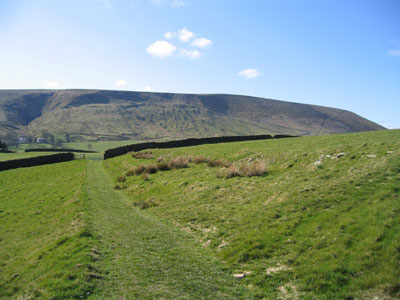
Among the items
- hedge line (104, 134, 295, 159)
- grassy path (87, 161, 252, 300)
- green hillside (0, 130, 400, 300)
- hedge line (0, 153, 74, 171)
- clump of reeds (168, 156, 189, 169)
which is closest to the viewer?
grassy path (87, 161, 252, 300)

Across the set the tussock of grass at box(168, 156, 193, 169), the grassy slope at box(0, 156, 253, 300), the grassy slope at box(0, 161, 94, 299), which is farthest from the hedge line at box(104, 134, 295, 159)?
the grassy slope at box(0, 156, 253, 300)

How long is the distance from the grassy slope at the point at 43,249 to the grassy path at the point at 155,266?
2.48 ft

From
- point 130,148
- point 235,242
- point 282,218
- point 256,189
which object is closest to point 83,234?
point 235,242

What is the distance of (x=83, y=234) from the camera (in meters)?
11.8

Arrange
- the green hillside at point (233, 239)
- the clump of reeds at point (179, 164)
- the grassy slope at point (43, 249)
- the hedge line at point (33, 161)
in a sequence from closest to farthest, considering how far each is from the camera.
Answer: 1. the green hillside at point (233, 239)
2. the grassy slope at point (43, 249)
3. the clump of reeds at point (179, 164)
4. the hedge line at point (33, 161)

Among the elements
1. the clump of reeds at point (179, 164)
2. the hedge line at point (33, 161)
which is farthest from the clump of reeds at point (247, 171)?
the hedge line at point (33, 161)

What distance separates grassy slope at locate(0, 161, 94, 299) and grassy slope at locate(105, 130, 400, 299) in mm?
4723

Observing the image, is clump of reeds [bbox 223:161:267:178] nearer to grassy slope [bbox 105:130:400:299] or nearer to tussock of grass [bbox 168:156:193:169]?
grassy slope [bbox 105:130:400:299]

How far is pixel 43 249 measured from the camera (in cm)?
1094

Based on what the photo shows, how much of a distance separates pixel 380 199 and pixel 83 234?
12870mm

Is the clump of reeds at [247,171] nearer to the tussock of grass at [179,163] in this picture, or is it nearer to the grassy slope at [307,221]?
the grassy slope at [307,221]

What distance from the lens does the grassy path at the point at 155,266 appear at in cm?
716

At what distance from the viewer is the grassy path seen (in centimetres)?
716

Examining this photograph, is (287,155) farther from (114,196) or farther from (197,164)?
(114,196)
